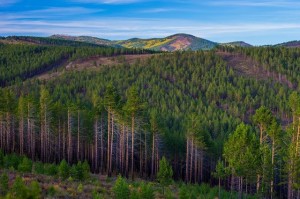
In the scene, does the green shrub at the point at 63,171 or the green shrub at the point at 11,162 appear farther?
the green shrub at the point at 11,162

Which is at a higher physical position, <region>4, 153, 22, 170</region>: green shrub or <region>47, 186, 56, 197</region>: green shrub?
<region>47, 186, 56, 197</region>: green shrub

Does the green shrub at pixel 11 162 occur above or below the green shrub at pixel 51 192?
below

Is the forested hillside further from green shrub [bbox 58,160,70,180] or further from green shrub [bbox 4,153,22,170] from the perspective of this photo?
green shrub [bbox 58,160,70,180]

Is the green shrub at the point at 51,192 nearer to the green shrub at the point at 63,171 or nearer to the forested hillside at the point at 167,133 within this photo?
the green shrub at the point at 63,171

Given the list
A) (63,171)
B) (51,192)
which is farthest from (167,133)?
(51,192)

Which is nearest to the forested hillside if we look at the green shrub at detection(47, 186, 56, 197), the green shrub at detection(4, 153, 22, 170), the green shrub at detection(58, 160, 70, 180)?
the green shrub at detection(4, 153, 22, 170)

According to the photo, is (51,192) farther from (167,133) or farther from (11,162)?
(167,133)

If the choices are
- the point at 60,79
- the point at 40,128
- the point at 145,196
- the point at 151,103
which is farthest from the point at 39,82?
the point at 145,196

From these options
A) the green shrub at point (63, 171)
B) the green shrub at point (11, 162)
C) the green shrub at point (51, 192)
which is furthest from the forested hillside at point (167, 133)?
the green shrub at point (51, 192)

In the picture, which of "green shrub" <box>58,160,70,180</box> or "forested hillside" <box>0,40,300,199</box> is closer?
"green shrub" <box>58,160,70,180</box>

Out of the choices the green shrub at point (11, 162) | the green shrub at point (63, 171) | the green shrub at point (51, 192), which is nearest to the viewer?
the green shrub at point (51, 192)

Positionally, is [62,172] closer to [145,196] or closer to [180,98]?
[145,196]
